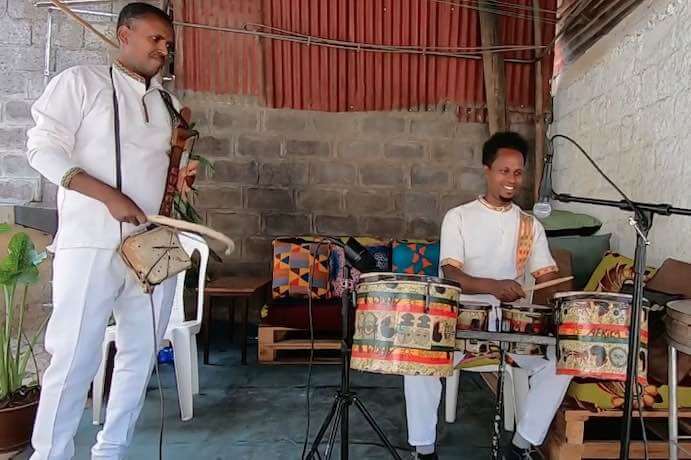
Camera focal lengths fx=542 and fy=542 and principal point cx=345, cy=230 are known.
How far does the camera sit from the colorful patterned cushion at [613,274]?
251cm

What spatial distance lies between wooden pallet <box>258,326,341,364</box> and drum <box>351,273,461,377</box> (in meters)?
1.76

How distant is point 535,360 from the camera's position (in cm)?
205

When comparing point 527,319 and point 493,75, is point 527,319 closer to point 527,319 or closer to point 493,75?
point 527,319

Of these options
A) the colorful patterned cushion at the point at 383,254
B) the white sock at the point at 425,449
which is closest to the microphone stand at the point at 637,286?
the white sock at the point at 425,449

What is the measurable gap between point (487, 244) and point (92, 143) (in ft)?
5.06

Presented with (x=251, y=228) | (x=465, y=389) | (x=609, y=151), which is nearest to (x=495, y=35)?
(x=609, y=151)

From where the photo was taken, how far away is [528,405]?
199cm

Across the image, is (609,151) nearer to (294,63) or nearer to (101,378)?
(294,63)

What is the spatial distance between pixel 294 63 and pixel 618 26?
221 centimetres

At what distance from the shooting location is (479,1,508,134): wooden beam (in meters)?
4.12

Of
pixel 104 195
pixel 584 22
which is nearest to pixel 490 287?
pixel 104 195

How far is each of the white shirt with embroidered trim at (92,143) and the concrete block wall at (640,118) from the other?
239 cm

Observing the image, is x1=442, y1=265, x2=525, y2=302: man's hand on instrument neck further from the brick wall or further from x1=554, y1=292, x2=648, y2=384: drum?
the brick wall

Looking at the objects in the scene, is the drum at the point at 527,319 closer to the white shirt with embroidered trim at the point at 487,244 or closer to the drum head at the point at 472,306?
the drum head at the point at 472,306
